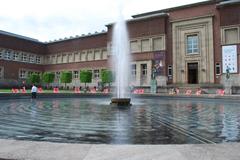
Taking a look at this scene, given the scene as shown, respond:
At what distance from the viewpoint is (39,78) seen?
57000mm

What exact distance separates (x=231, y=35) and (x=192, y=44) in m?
6.42

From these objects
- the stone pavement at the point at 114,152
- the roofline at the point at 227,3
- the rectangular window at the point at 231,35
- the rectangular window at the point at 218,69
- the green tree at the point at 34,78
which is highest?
the roofline at the point at 227,3

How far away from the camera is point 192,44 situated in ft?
147

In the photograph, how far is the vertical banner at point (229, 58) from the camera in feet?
131

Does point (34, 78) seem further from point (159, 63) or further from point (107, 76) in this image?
point (159, 63)

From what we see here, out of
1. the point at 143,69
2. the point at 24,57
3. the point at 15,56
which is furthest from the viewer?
the point at 24,57

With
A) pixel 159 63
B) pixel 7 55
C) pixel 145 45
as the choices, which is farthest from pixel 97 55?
pixel 7 55

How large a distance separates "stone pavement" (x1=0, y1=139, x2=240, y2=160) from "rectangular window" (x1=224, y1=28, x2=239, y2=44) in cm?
3936

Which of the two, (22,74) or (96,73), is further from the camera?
(22,74)

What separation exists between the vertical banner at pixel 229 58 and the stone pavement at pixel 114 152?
3795 cm

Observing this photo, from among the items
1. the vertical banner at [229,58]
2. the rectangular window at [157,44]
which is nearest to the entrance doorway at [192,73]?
the vertical banner at [229,58]

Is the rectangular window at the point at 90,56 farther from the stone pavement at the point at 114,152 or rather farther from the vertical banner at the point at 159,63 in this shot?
the stone pavement at the point at 114,152

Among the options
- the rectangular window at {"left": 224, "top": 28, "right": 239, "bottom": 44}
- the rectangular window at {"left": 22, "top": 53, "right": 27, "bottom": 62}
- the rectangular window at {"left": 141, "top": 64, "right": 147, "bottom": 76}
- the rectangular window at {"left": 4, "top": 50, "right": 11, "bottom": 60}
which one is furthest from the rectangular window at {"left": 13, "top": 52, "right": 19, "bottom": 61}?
the rectangular window at {"left": 224, "top": 28, "right": 239, "bottom": 44}

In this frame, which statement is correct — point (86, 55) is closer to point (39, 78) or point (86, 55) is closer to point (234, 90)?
point (39, 78)
